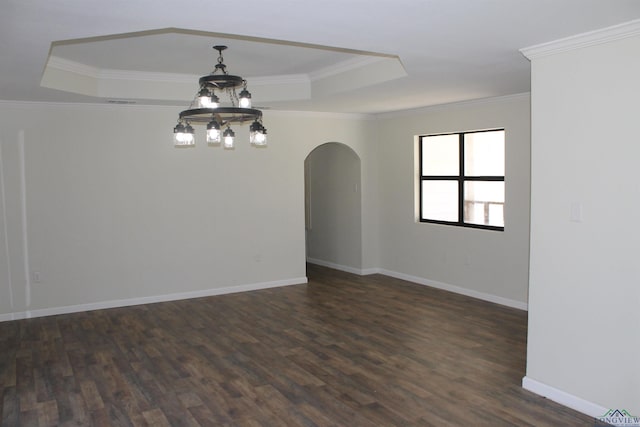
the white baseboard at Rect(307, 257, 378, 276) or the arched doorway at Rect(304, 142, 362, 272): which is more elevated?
the arched doorway at Rect(304, 142, 362, 272)

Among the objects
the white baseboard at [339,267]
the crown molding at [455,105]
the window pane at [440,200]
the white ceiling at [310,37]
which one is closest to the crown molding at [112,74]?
the white ceiling at [310,37]

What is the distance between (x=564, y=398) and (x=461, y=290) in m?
3.14

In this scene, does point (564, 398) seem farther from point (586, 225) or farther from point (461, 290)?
point (461, 290)

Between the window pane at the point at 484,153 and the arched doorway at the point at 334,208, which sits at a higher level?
the window pane at the point at 484,153

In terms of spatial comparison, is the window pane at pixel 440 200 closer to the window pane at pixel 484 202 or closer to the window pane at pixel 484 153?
the window pane at pixel 484 202

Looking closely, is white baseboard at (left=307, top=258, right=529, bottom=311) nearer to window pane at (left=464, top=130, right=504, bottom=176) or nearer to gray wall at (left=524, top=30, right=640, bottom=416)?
window pane at (left=464, top=130, right=504, bottom=176)

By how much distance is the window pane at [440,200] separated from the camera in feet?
22.5

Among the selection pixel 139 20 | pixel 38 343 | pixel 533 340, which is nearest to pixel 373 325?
pixel 533 340

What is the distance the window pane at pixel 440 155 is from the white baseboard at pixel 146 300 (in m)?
2.31

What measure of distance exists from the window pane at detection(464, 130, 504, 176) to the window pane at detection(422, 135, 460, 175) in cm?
17

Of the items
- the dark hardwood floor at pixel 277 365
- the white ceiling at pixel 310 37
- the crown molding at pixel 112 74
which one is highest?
the crown molding at pixel 112 74

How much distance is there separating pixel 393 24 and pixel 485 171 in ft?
12.4

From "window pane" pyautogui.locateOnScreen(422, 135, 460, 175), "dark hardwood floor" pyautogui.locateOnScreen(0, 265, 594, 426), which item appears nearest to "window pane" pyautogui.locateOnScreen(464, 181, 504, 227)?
"window pane" pyautogui.locateOnScreen(422, 135, 460, 175)

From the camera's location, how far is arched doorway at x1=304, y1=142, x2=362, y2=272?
26.2 ft
